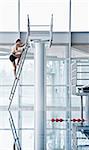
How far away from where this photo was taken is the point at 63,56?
1206 centimetres

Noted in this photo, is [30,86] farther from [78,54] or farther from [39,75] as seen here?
[39,75]

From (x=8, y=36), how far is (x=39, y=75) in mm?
3856

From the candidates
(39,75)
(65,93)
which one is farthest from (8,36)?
(39,75)
